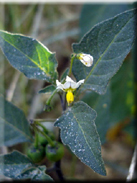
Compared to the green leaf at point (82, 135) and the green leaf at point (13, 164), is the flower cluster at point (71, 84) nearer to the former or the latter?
the green leaf at point (82, 135)

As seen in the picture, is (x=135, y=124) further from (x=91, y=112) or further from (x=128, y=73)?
(x=91, y=112)

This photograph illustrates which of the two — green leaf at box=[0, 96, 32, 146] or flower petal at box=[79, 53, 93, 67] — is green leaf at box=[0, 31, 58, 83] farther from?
green leaf at box=[0, 96, 32, 146]

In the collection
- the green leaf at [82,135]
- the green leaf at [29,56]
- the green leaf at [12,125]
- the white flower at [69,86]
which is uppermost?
the green leaf at [29,56]

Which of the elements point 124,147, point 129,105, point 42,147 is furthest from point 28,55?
point 124,147

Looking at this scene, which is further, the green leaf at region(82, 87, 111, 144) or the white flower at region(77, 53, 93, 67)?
the green leaf at region(82, 87, 111, 144)

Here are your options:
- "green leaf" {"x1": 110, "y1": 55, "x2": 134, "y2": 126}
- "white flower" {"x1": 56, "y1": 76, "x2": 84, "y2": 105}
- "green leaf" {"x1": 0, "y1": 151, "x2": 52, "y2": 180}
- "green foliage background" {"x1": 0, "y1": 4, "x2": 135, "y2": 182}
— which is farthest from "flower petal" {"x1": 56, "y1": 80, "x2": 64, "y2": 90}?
"green leaf" {"x1": 110, "y1": 55, "x2": 134, "y2": 126}

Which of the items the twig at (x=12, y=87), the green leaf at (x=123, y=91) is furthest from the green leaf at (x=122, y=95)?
the twig at (x=12, y=87)
